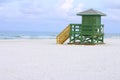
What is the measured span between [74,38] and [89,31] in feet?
3.78

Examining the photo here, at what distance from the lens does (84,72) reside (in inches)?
387

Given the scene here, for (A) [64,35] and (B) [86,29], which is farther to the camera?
(A) [64,35]

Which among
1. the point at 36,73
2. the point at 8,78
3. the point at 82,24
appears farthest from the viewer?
the point at 82,24

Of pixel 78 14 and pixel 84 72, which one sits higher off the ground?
pixel 78 14

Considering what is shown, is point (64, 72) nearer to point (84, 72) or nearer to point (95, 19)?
point (84, 72)

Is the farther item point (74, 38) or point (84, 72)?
point (74, 38)

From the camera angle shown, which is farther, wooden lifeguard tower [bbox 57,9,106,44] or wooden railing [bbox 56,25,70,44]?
wooden railing [bbox 56,25,70,44]

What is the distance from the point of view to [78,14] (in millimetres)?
23562

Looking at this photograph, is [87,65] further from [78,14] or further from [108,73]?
[78,14]

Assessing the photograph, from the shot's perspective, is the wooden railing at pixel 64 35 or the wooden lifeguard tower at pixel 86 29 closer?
the wooden lifeguard tower at pixel 86 29

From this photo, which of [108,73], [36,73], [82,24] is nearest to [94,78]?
[108,73]

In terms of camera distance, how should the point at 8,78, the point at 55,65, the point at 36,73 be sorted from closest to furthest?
the point at 8,78 → the point at 36,73 → the point at 55,65

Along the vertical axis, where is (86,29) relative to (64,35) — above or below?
above

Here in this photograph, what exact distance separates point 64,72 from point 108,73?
1.17 meters
